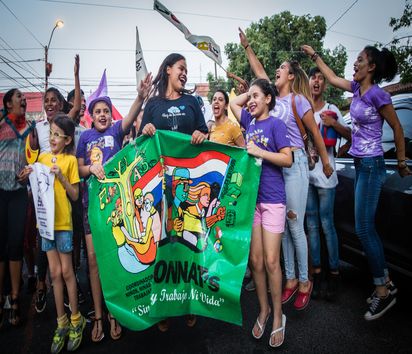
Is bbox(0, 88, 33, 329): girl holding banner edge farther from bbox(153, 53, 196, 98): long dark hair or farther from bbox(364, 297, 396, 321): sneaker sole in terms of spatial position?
bbox(364, 297, 396, 321): sneaker sole

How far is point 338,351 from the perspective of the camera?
2.26 meters

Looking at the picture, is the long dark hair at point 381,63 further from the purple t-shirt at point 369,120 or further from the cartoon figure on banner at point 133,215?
the cartoon figure on banner at point 133,215

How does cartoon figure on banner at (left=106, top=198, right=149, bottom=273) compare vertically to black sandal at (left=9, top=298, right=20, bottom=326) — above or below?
above

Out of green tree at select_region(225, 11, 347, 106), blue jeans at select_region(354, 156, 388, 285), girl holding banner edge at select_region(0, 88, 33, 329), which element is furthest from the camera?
green tree at select_region(225, 11, 347, 106)

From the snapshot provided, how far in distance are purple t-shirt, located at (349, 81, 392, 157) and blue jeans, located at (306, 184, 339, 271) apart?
517mm

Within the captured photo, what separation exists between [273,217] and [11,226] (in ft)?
7.96

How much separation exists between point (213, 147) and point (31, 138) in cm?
180

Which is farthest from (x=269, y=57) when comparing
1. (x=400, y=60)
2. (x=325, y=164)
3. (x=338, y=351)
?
(x=338, y=351)

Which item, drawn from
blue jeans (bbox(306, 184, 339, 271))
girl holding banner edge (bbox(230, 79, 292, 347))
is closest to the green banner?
girl holding banner edge (bbox(230, 79, 292, 347))

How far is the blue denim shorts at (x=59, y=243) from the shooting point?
2.49 metres

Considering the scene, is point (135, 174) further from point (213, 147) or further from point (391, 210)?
point (391, 210)

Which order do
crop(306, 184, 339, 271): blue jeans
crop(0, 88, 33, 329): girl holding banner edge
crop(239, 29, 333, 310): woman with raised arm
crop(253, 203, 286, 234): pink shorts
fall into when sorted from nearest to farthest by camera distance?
crop(253, 203, 286, 234): pink shorts
crop(239, 29, 333, 310): woman with raised arm
crop(0, 88, 33, 329): girl holding banner edge
crop(306, 184, 339, 271): blue jeans

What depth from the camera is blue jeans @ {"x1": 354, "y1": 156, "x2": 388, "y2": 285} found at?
2.68 metres

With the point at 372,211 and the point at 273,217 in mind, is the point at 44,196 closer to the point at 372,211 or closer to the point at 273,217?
the point at 273,217
